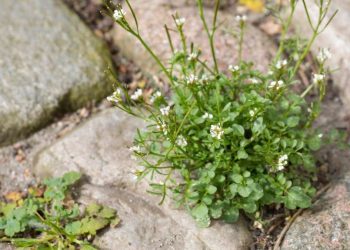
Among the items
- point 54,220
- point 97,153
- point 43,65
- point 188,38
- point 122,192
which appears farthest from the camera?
point 188,38

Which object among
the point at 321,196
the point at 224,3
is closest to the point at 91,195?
the point at 321,196

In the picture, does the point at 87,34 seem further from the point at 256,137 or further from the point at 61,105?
the point at 256,137

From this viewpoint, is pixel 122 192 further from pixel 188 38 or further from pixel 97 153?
pixel 188 38

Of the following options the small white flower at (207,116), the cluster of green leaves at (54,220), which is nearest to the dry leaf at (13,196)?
the cluster of green leaves at (54,220)

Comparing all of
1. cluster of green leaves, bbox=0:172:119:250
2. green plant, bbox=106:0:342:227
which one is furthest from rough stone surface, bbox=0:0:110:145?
green plant, bbox=106:0:342:227

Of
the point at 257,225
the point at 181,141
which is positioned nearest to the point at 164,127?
the point at 181,141

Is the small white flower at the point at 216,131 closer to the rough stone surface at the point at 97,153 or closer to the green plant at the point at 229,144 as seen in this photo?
the green plant at the point at 229,144
